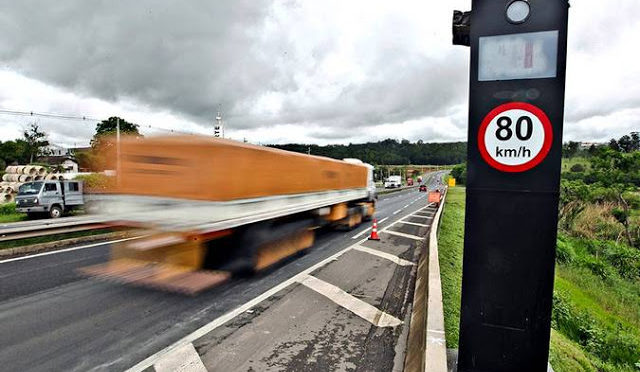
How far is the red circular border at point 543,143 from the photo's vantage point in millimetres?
2523

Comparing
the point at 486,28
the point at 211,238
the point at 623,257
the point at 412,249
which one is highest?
the point at 486,28

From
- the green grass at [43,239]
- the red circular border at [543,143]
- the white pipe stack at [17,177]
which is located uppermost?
the red circular border at [543,143]

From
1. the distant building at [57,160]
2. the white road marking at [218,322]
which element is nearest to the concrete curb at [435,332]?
the white road marking at [218,322]

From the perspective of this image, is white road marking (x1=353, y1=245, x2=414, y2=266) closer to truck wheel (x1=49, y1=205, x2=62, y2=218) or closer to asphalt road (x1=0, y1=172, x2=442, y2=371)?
asphalt road (x1=0, y1=172, x2=442, y2=371)

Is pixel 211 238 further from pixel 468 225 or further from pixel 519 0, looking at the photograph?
pixel 519 0

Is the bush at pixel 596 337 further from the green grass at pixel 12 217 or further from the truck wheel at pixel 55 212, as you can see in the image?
the green grass at pixel 12 217

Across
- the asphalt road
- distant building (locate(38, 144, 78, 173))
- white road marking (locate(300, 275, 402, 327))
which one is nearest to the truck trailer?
the asphalt road

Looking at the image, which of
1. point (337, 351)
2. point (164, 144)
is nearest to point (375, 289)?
point (337, 351)

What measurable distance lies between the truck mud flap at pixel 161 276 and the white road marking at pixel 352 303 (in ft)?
5.80

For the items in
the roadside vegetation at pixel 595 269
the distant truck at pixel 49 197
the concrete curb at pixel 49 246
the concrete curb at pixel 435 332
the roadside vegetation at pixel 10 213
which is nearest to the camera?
the concrete curb at pixel 435 332

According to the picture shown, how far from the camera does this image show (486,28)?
2.60 metres

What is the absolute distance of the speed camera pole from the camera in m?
2.50

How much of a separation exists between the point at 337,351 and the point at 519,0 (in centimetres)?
410

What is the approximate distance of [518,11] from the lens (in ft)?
8.27
